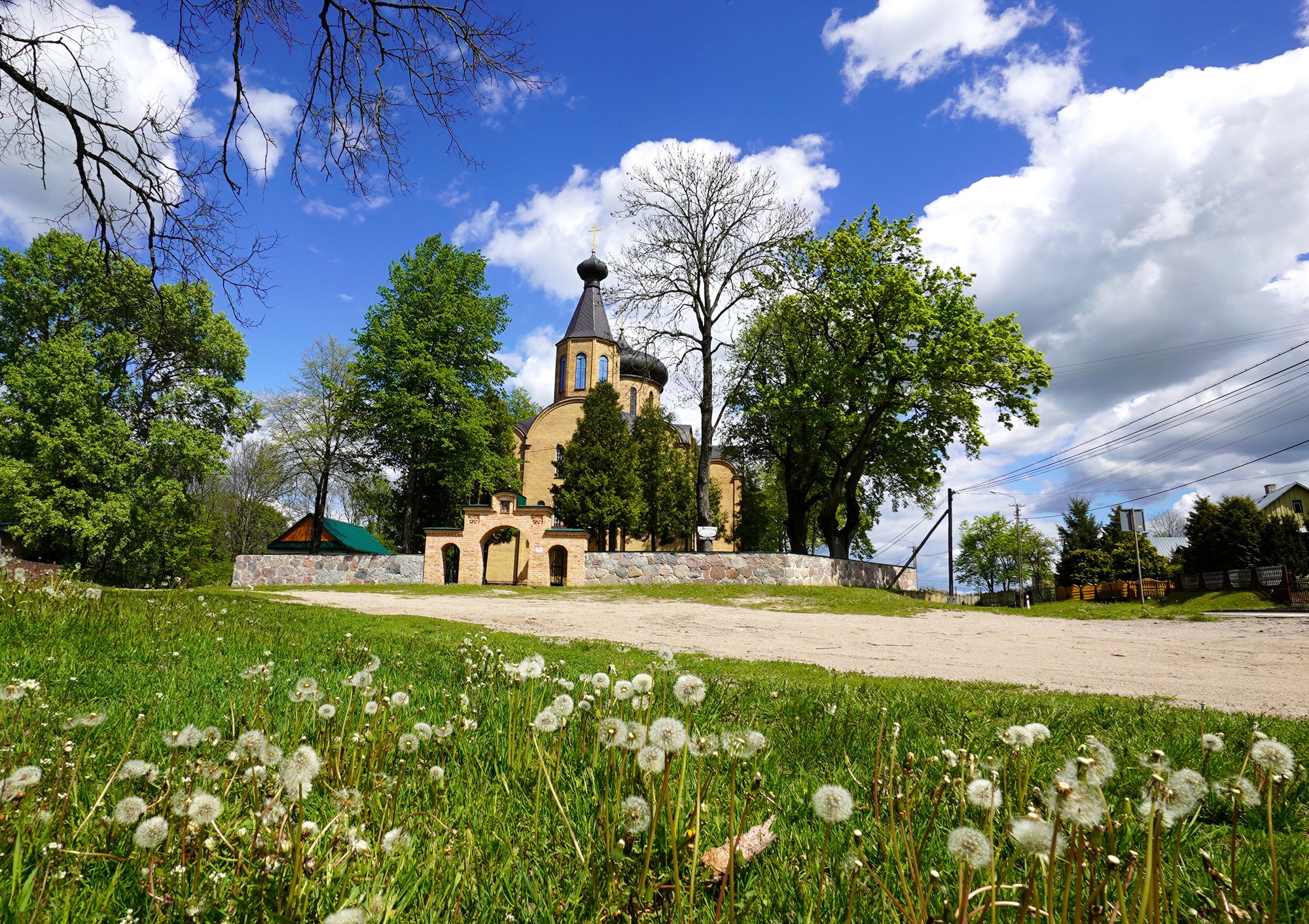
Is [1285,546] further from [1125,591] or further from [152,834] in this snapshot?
[152,834]

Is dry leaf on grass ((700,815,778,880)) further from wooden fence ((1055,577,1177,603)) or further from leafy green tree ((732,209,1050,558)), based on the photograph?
wooden fence ((1055,577,1177,603))

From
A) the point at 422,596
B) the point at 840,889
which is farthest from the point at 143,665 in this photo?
the point at 422,596

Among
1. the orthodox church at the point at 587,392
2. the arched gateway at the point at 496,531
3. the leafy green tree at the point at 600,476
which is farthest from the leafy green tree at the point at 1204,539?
the arched gateway at the point at 496,531

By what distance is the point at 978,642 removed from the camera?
34.0ft

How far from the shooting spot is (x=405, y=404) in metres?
28.9

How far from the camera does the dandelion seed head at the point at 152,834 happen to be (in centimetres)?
130

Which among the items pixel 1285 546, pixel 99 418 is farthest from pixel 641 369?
pixel 1285 546

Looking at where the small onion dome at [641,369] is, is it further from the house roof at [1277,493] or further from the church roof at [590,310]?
the house roof at [1277,493]

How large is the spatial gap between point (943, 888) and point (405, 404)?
97.8 feet

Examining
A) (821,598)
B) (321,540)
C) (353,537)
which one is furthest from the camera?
(353,537)

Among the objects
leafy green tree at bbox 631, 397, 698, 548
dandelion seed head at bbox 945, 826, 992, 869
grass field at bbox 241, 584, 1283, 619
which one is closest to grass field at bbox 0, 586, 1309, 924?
dandelion seed head at bbox 945, 826, 992, 869

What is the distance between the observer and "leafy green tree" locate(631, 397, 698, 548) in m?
36.1

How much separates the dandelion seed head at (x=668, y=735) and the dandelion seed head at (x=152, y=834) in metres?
1.01

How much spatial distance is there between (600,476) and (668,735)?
31.5 meters
